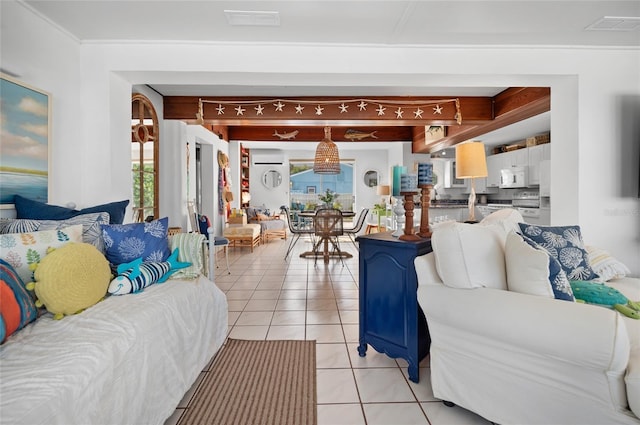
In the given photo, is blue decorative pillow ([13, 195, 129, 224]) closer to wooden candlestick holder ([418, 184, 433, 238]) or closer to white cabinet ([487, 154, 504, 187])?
wooden candlestick holder ([418, 184, 433, 238])

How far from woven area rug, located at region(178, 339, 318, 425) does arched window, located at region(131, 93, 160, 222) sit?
218 cm

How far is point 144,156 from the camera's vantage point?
3.91 meters

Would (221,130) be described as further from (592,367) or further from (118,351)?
(592,367)

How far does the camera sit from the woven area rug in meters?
1.67

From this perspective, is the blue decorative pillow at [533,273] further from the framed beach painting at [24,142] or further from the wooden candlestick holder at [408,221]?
the framed beach painting at [24,142]

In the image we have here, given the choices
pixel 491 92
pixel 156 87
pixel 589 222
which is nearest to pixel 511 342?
pixel 589 222

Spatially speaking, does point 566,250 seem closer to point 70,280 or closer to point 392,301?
point 392,301

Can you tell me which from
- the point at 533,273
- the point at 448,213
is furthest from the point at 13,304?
the point at 448,213

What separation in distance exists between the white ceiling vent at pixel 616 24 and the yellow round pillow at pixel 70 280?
3722 mm

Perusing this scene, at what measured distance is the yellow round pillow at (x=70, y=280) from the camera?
1432mm

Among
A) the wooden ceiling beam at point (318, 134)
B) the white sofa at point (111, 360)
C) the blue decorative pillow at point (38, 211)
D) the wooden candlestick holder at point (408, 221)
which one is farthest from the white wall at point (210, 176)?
the wooden candlestick holder at point (408, 221)

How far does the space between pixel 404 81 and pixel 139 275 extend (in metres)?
2.67

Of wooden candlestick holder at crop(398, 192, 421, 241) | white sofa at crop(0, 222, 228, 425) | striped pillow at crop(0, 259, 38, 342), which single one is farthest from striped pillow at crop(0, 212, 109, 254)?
wooden candlestick holder at crop(398, 192, 421, 241)

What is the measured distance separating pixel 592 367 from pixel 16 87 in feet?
11.0
